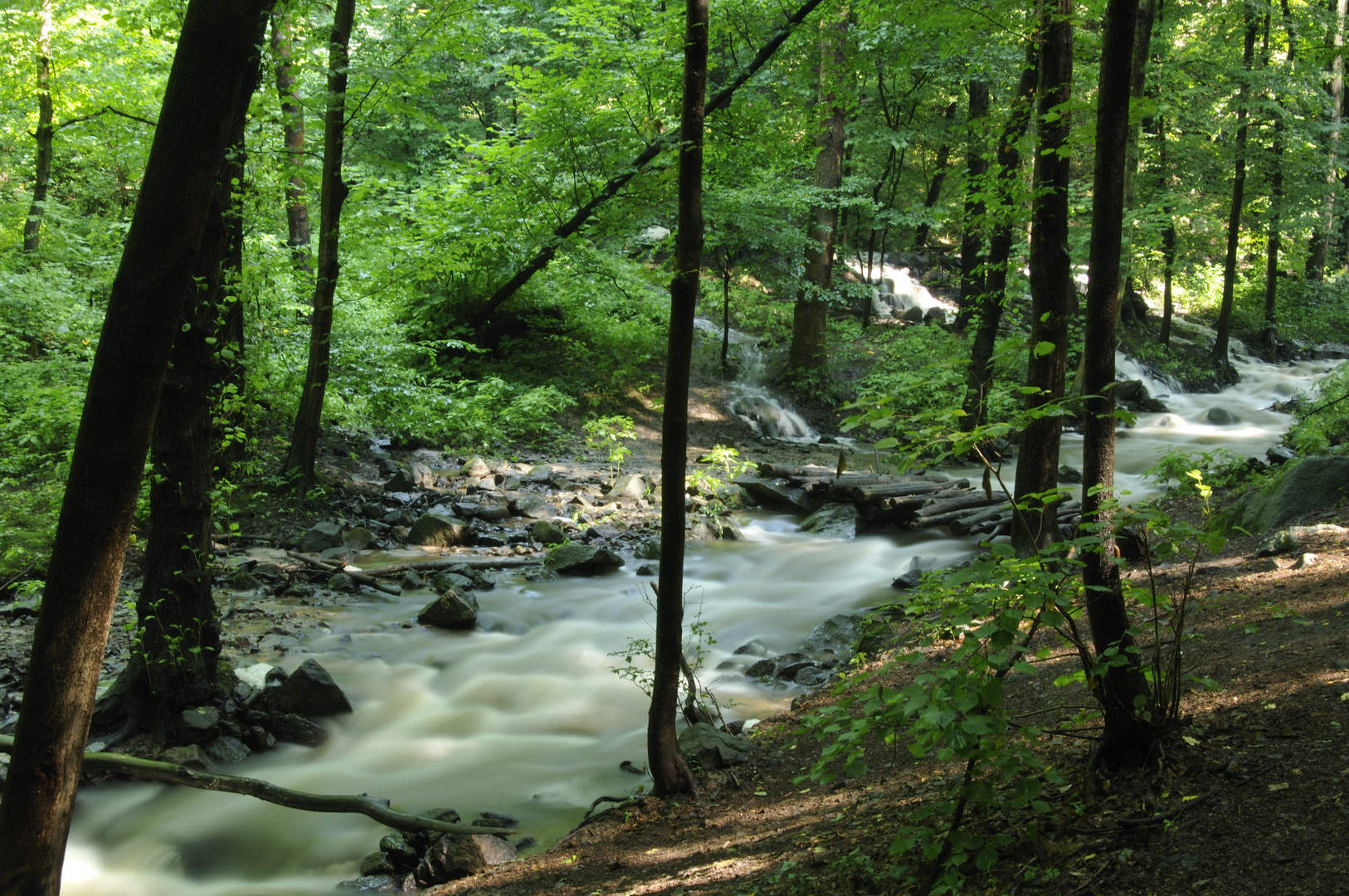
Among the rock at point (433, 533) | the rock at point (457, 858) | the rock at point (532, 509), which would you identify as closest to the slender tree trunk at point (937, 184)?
the rock at point (532, 509)

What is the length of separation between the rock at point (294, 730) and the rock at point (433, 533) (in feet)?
14.2

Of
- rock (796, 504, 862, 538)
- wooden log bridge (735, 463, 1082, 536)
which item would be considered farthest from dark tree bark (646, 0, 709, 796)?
rock (796, 504, 862, 538)

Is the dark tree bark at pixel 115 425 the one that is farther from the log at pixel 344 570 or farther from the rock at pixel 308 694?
the log at pixel 344 570

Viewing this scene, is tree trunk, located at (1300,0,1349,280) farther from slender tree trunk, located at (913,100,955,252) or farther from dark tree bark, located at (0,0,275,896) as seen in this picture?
dark tree bark, located at (0,0,275,896)

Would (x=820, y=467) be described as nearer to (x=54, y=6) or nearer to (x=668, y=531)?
(x=668, y=531)

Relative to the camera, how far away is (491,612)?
8555 mm

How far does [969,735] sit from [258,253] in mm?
7715

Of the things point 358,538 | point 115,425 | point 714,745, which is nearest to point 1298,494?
point 714,745

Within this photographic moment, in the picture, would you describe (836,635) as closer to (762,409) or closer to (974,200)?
(974,200)

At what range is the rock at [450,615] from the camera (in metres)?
8.10

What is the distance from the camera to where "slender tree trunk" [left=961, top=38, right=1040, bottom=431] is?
18.0 ft

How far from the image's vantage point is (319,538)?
31.6ft

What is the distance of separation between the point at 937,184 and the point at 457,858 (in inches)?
1033

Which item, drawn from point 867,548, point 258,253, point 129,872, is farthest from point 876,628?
point 258,253
